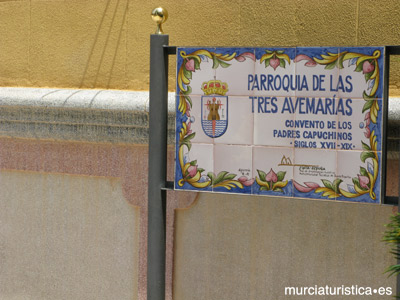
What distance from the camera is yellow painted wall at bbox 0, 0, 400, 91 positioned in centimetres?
679

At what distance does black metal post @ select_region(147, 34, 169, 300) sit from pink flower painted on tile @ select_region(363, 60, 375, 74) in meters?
1.54

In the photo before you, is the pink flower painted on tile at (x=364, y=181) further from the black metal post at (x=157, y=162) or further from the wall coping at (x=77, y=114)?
the wall coping at (x=77, y=114)

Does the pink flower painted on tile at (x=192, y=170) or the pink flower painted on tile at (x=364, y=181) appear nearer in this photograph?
the pink flower painted on tile at (x=364, y=181)

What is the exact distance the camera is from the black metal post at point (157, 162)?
6.50 meters

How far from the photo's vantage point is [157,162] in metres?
6.56

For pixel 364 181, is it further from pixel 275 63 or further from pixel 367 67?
pixel 275 63

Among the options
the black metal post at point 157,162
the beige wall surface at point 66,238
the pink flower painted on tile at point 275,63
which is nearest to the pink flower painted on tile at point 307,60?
the pink flower painted on tile at point 275,63

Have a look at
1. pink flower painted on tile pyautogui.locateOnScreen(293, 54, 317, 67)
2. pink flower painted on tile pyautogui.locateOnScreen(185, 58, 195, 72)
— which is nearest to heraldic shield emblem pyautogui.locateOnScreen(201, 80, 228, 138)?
pink flower painted on tile pyautogui.locateOnScreen(185, 58, 195, 72)

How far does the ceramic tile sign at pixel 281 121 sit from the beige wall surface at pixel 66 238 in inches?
57.2

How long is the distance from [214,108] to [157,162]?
634 millimetres

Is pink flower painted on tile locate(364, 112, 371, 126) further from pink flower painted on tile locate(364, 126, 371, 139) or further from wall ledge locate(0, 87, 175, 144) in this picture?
wall ledge locate(0, 87, 175, 144)

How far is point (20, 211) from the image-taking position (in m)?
8.30

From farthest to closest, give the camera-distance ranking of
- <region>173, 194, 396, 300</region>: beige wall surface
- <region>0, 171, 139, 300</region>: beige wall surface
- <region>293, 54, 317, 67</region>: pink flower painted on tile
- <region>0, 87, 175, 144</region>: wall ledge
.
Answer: <region>0, 171, 139, 300</region>: beige wall surface, <region>0, 87, 175, 144</region>: wall ledge, <region>173, 194, 396, 300</region>: beige wall surface, <region>293, 54, 317, 67</region>: pink flower painted on tile

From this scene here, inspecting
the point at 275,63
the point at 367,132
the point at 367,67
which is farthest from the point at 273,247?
the point at 367,67
